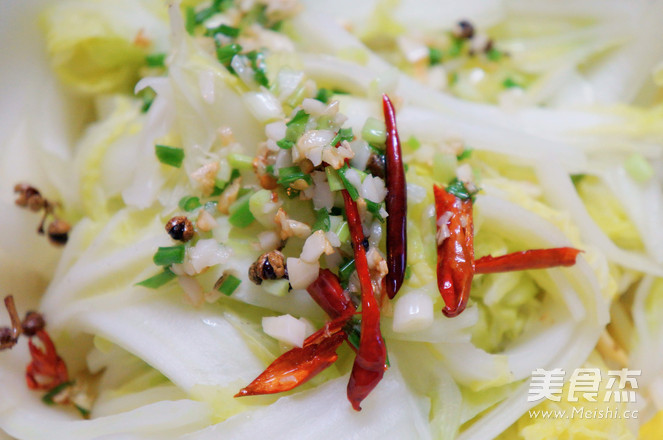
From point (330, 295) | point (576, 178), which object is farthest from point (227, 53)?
point (576, 178)

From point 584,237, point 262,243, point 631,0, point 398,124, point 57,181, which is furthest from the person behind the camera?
point 631,0

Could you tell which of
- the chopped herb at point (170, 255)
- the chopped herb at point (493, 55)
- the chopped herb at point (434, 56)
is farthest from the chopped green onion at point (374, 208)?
the chopped herb at point (493, 55)

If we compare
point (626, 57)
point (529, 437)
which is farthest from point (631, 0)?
point (529, 437)

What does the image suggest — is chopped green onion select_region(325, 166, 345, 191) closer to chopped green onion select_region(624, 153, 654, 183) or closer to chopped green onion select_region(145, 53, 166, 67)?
chopped green onion select_region(145, 53, 166, 67)

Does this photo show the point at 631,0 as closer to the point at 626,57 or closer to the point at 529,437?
the point at 626,57

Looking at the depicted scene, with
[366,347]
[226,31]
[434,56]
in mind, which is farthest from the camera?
[434,56]

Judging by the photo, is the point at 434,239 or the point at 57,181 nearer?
the point at 434,239

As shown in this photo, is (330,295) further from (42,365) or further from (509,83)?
(509,83)
